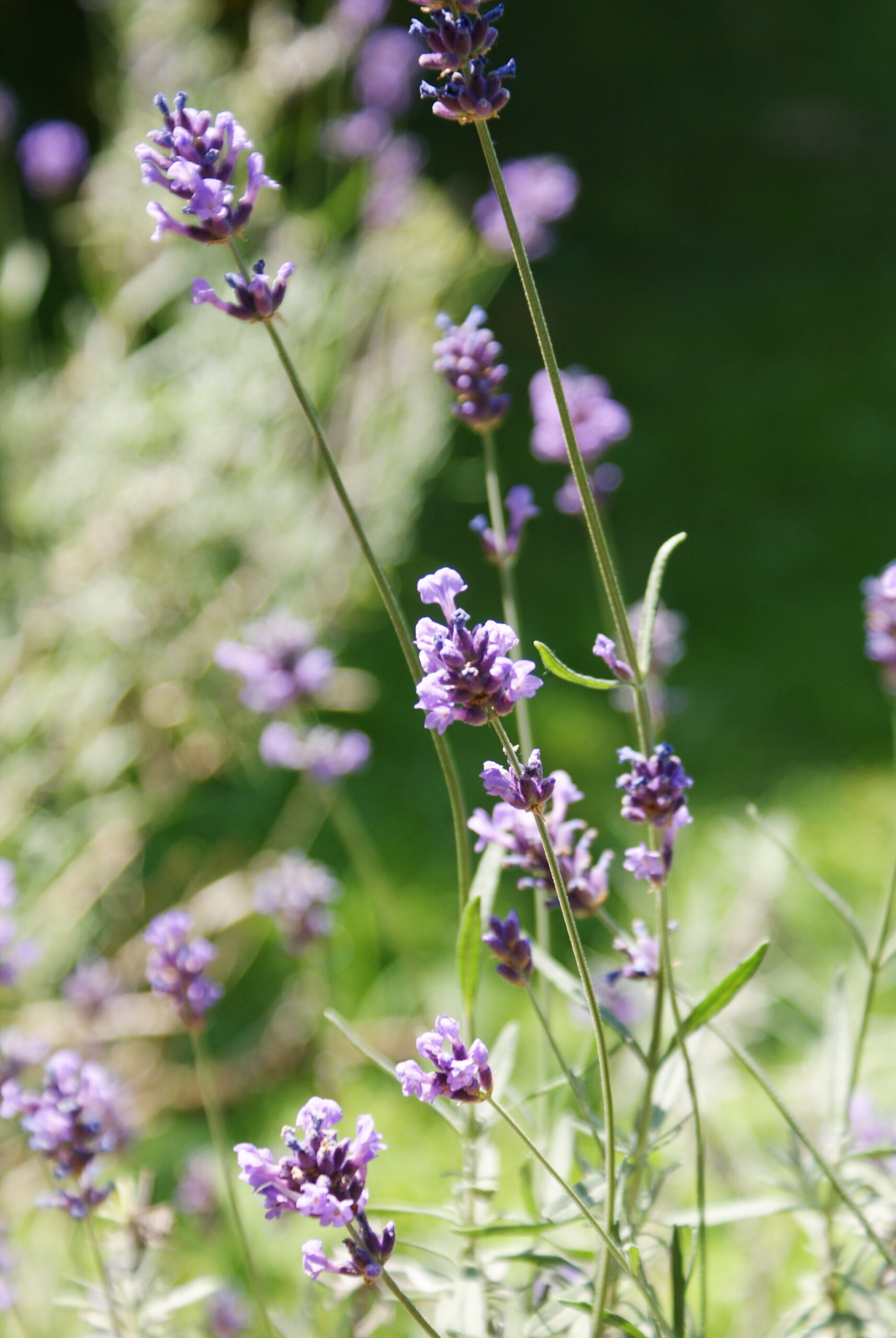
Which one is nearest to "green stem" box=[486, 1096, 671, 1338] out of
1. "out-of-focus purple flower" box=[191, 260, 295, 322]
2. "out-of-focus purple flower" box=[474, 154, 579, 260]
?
"out-of-focus purple flower" box=[191, 260, 295, 322]

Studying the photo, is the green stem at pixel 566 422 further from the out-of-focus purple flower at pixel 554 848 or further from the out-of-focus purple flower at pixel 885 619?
the out-of-focus purple flower at pixel 885 619

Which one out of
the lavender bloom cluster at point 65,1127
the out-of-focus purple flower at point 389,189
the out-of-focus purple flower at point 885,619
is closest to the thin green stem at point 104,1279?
the lavender bloom cluster at point 65,1127

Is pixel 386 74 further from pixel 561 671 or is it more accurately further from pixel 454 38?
pixel 561 671

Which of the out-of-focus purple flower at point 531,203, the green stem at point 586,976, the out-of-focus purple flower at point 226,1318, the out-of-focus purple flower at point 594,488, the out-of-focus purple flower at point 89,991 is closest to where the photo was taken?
the green stem at point 586,976

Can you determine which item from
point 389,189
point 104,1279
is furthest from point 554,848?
point 389,189

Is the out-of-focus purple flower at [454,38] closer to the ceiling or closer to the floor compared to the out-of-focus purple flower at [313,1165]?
closer to the ceiling

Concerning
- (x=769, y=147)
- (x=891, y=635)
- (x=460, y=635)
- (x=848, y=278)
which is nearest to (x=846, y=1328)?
(x=891, y=635)
